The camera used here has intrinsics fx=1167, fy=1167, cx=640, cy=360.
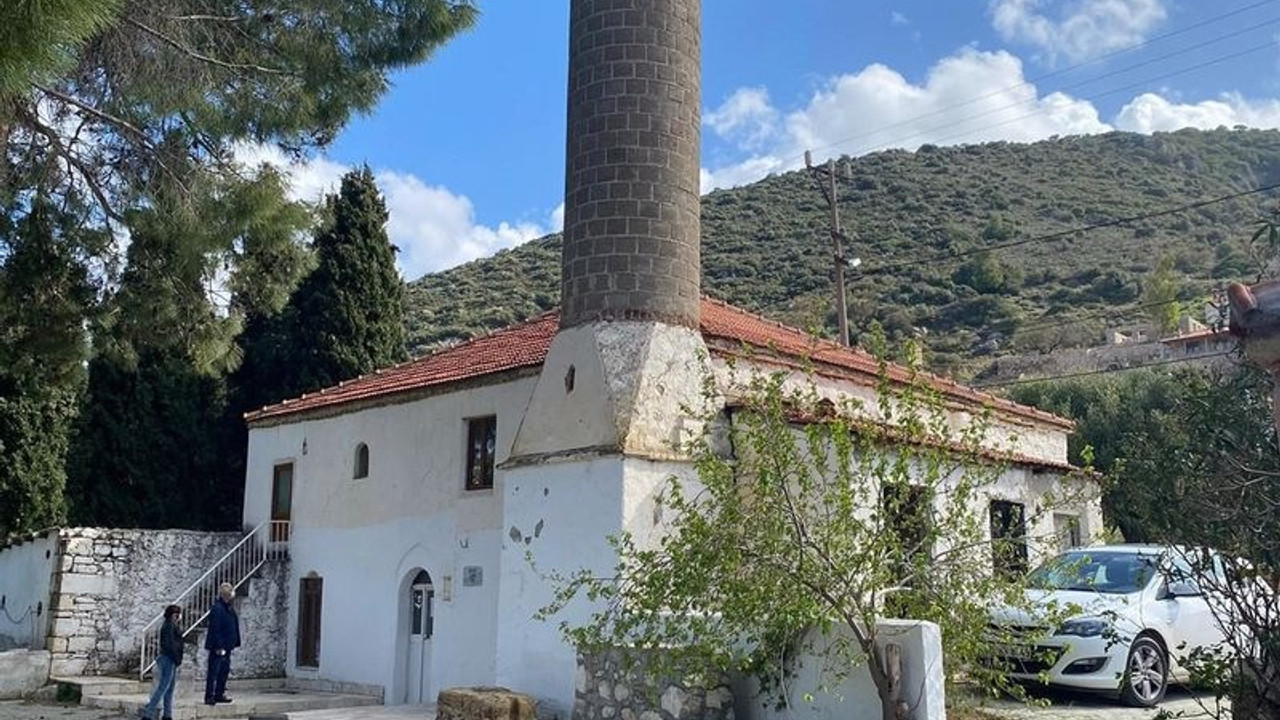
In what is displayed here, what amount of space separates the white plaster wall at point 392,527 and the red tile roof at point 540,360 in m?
0.33

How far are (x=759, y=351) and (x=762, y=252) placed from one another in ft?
128

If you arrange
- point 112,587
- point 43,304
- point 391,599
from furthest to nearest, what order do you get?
point 112,587 < point 391,599 < point 43,304

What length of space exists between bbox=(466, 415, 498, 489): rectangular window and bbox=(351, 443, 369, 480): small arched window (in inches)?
118

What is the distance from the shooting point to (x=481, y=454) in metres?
16.7

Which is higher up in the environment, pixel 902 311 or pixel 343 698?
pixel 902 311

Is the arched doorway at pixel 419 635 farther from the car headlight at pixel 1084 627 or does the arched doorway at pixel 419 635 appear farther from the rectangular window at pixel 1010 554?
the rectangular window at pixel 1010 554

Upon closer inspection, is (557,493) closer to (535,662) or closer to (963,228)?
(535,662)

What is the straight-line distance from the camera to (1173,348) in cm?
3838

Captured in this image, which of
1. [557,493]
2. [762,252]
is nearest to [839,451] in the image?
[557,493]

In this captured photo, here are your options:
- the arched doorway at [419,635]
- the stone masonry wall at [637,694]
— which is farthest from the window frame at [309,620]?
the stone masonry wall at [637,694]

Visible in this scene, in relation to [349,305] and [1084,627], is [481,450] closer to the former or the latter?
[1084,627]

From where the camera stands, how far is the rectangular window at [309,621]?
65.5ft

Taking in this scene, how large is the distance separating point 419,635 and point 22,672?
6.56m

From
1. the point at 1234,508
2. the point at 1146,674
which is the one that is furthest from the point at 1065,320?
the point at 1234,508
